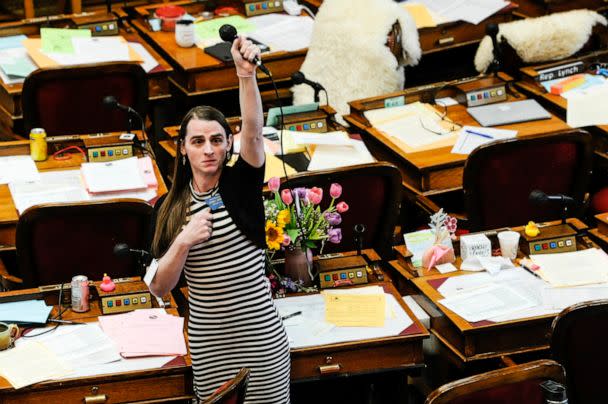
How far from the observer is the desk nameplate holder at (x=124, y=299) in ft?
14.4

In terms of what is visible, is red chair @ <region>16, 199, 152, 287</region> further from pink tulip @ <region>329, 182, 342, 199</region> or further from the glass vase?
pink tulip @ <region>329, 182, 342, 199</region>

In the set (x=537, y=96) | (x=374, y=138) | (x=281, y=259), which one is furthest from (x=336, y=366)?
(x=537, y=96)

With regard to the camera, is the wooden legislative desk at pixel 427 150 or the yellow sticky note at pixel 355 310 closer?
the yellow sticky note at pixel 355 310

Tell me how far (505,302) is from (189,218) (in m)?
1.28

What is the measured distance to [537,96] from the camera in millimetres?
6227

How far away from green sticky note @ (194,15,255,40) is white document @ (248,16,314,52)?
7 cm

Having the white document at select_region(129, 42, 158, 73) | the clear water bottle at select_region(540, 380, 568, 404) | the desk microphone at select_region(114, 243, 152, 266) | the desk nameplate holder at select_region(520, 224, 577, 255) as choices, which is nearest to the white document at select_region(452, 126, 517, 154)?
the desk nameplate holder at select_region(520, 224, 577, 255)

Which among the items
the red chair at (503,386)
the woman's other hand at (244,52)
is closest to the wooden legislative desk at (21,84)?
the woman's other hand at (244,52)

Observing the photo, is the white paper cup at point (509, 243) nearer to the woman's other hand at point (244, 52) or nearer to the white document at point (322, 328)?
the white document at point (322, 328)

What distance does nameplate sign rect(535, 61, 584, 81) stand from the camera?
631 centimetres

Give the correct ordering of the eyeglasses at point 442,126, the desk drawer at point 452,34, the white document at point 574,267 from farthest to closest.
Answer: the desk drawer at point 452,34, the eyeglasses at point 442,126, the white document at point 574,267

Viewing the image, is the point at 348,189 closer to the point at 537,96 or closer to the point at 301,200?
the point at 301,200

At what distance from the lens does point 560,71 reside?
250 inches

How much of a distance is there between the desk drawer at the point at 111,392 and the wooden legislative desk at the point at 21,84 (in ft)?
8.50
